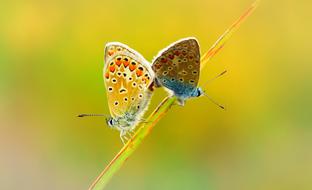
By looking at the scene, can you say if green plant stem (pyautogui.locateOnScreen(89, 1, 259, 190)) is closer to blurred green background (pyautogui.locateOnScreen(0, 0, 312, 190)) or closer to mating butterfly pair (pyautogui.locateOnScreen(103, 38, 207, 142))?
mating butterfly pair (pyautogui.locateOnScreen(103, 38, 207, 142))

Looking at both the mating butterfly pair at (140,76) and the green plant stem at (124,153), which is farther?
the mating butterfly pair at (140,76)

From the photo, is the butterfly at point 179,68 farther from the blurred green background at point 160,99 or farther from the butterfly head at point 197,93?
the blurred green background at point 160,99

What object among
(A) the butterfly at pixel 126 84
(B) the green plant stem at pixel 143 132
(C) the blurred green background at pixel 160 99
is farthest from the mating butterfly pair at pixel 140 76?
(C) the blurred green background at pixel 160 99

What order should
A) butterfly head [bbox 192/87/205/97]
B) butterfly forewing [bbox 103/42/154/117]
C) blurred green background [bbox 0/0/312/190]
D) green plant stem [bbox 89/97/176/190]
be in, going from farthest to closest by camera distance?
blurred green background [bbox 0/0/312/190] → butterfly head [bbox 192/87/205/97] → butterfly forewing [bbox 103/42/154/117] → green plant stem [bbox 89/97/176/190]

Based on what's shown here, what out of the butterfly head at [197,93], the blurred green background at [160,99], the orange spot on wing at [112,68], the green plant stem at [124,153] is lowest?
the blurred green background at [160,99]

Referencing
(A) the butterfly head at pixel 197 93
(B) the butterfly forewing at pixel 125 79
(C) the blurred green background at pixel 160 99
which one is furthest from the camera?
(C) the blurred green background at pixel 160 99

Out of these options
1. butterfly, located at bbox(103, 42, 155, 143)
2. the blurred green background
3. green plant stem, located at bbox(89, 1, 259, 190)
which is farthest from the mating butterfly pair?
the blurred green background
